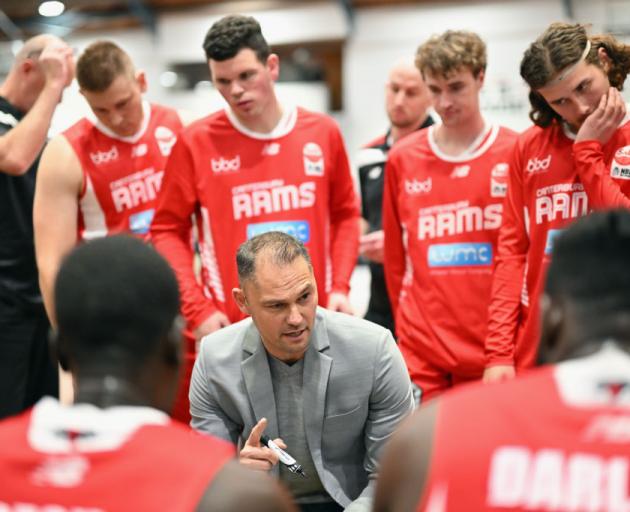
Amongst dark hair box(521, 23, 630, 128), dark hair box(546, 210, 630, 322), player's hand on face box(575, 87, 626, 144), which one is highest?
dark hair box(521, 23, 630, 128)

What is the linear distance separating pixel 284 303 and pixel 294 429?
1.47 ft

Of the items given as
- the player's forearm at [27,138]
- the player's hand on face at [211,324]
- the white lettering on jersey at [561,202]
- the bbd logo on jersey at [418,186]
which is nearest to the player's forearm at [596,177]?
the white lettering on jersey at [561,202]

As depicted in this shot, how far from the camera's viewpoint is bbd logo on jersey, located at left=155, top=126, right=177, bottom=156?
4.48 metres

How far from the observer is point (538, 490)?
1562 mm

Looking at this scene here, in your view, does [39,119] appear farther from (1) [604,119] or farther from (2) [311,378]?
(1) [604,119]

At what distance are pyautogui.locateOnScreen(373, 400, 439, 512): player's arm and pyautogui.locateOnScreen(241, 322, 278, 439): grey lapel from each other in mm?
1617

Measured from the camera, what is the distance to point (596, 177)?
11.0 feet

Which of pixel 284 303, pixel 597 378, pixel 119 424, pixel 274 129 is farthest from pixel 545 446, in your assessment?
pixel 274 129

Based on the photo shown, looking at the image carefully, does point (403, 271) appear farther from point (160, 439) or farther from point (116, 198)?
point (160, 439)

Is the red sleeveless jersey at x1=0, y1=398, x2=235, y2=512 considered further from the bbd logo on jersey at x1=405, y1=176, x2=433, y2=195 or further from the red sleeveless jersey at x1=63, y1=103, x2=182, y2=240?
the red sleeveless jersey at x1=63, y1=103, x2=182, y2=240

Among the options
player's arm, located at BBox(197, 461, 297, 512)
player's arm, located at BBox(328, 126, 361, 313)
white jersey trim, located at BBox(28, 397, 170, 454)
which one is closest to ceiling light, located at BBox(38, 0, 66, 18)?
player's arm, located at BBox(328, 126, 361, 313)

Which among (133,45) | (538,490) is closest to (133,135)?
(538,490)

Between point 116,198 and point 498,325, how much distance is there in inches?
70.8

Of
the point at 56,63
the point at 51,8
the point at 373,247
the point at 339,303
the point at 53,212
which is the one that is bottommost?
the point at 339,303
